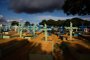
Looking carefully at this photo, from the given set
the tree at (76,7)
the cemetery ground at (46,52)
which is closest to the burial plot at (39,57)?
the cemetery ground at (46,52)

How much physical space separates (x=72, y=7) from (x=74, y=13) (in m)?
1.51

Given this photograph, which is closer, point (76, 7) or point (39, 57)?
point (39, 57)

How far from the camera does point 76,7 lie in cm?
3262

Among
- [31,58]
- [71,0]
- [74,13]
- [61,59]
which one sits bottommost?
[61,59]

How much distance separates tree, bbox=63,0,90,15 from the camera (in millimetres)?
29569

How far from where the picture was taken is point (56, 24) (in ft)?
411

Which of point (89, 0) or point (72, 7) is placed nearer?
A: point (89, 0)

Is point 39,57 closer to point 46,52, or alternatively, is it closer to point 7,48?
point 46,52

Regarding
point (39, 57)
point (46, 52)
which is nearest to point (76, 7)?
point (46, 52)

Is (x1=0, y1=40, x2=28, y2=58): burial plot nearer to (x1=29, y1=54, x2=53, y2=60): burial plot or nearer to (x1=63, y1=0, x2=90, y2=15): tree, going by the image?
(x1=29, y1=54, x2=53, y2=60): burial plot

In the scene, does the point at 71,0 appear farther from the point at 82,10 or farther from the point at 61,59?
the point at 61,59

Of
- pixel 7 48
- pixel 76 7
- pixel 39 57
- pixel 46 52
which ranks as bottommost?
pixel 46 52

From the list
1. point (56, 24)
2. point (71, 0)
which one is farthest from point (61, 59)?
point (56, 24)

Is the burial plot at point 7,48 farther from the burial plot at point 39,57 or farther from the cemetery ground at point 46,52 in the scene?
the burial plot at point 39,57
